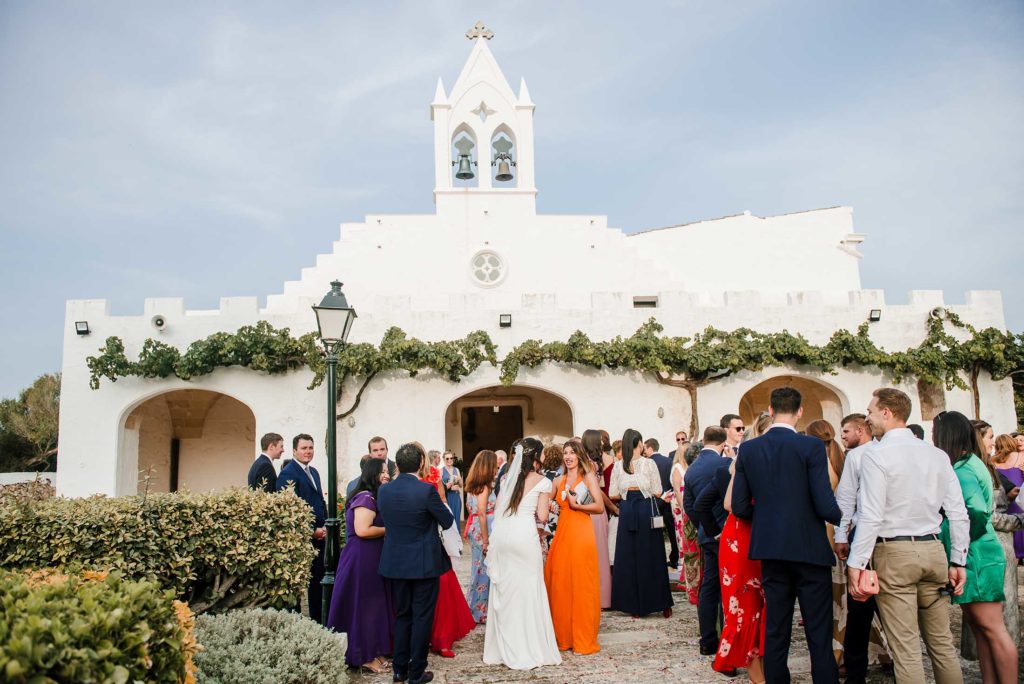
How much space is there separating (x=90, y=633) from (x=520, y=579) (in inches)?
146

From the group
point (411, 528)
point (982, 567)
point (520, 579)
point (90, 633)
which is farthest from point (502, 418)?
point (90, 633)

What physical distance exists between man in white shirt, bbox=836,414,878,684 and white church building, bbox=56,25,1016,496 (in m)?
9.78

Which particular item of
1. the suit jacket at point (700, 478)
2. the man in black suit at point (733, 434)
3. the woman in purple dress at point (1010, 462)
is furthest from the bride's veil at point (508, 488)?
the woman in purple dress at point (1010, 462)

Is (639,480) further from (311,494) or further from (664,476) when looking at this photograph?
(311,494)

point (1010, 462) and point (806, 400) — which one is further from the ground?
point (806, 400)

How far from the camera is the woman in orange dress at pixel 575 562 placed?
654 centimetres

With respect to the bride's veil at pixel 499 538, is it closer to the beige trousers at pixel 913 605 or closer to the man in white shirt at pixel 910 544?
the man in white shirt at pixel 910 544

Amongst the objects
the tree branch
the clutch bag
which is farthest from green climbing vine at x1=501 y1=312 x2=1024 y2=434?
the clutch bag

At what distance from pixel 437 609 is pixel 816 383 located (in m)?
12.2

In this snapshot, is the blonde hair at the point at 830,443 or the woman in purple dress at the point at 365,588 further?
the woman in purple dress at the point at 365,588

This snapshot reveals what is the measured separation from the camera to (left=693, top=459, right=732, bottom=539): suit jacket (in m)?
5.84

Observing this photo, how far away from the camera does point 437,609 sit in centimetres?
678

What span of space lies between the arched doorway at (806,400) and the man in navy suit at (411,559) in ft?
36.6

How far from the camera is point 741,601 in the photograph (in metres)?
5.54
